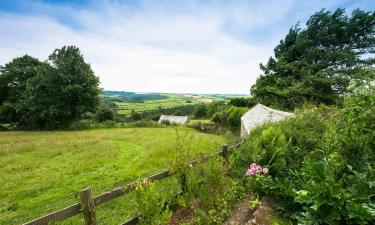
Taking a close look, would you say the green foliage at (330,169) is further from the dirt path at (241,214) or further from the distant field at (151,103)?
the distant field at (151,103)

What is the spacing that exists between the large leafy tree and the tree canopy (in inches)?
895

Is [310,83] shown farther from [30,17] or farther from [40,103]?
[40,103]

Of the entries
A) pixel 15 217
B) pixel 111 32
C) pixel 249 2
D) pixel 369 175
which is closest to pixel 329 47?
pixel 249 2

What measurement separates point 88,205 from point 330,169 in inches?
170

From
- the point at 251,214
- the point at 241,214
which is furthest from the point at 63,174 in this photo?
the point at 251,214

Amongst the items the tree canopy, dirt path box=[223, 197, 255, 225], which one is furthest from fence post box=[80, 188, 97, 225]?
the tree canopy

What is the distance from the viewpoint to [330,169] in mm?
4039

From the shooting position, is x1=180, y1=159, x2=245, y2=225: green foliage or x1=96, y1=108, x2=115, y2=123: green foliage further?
x1=96, y1=108, x2=115, y2=123: green foliage

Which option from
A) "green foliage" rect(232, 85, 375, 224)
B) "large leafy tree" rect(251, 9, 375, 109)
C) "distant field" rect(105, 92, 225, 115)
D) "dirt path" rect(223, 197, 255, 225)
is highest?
"large leafy tree" rect(251, 9, 375, 109)

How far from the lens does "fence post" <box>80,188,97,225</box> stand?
362 centimetres

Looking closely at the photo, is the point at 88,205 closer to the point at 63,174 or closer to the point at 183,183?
the point at 183,183

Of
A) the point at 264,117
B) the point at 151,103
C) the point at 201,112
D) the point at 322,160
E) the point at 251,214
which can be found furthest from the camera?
the point at 151,103

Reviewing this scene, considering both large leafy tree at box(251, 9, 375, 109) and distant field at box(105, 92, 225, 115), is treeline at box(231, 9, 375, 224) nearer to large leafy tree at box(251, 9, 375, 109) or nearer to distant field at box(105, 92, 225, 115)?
large leafy tree at box(251, 9, 375, 109)

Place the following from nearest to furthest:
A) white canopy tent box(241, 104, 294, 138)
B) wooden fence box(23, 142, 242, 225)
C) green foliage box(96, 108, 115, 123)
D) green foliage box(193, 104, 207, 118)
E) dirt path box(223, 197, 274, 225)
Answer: wooden fence box(23, 142, 242, 225)
dirt path box(223, 197, 274, 225)
white canopy tent box(241, 104, 294, 138)
green foliage box(96, 108, 115, 123)
green foliage box(193, 104, 207, 118)
